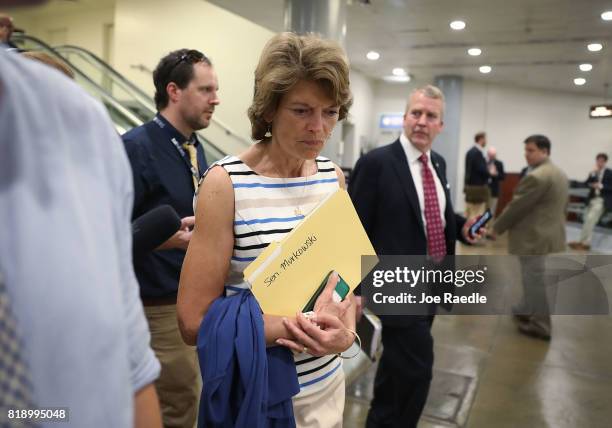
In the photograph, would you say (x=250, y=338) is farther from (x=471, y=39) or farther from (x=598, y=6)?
(x=471, y=39)

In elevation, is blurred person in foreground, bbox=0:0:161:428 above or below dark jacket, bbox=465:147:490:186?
below

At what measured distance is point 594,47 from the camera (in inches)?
371

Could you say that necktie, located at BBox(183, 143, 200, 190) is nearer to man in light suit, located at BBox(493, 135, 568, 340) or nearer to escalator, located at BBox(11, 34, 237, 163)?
man in light suit, located at BBox(493, 135, 568, 340)

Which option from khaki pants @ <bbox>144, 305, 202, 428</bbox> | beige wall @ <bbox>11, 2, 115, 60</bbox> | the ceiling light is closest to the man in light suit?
khaki pants @ <bbox>144, 305, 202, 428</bbox>

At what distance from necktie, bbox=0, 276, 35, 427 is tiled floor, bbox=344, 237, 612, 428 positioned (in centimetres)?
272

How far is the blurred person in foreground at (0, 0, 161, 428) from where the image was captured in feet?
1.40

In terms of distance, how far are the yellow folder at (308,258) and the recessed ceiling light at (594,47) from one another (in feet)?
34.1

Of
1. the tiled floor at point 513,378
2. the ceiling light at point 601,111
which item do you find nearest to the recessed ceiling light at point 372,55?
the ceiling light at point 601,111

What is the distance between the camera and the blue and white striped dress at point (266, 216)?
46.1 inches

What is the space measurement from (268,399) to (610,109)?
44.8 feet

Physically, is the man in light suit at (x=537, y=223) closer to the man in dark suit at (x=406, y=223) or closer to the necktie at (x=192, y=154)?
the man in dark suit at (x=406, y=223)

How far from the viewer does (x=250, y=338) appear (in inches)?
41.7

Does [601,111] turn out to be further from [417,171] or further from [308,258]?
[308,258]

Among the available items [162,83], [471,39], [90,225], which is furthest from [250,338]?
[471,39]
